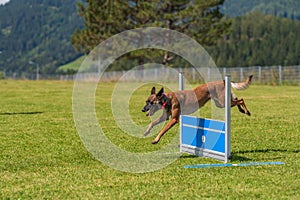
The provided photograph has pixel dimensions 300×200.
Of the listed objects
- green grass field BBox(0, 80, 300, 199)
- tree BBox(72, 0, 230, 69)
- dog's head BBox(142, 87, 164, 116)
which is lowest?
green grass field BBox(0, 80, 300, 199)

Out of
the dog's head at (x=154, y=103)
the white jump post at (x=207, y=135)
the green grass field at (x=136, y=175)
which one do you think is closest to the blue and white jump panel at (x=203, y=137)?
the white jump post at (x=207, y=135)

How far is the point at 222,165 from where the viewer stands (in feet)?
33.1

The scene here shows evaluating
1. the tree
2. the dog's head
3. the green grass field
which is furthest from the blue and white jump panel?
the tree

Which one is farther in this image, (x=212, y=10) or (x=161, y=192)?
(x=212, y=10)

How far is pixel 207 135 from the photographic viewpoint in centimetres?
1098

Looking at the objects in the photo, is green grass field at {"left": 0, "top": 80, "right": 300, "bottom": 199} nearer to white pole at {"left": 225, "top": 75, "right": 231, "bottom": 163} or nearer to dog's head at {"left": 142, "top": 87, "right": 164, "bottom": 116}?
white pole at {"left": 225, "top": 75, "right": 231, "bottom": 163}

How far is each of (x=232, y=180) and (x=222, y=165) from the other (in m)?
1.28

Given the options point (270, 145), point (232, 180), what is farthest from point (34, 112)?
point (232, 180)

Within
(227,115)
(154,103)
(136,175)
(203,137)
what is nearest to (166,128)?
(154,103)

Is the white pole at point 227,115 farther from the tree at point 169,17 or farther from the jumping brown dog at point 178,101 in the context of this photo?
the tree at point 169,17

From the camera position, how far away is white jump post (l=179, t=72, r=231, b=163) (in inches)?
→ 407

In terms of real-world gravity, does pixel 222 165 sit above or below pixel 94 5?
below

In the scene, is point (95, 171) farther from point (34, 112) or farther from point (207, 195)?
point (34, 112)

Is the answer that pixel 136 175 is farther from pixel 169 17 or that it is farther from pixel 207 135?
pixel 169 17
